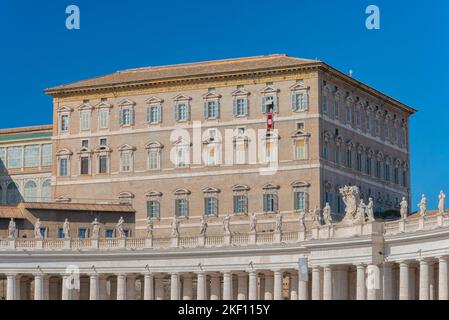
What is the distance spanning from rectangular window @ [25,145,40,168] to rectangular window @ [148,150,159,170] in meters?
15.8

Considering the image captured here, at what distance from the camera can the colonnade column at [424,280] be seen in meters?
93.3

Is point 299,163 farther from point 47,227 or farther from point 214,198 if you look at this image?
point 47,227

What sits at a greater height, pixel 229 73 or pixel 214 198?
pixel 229 73

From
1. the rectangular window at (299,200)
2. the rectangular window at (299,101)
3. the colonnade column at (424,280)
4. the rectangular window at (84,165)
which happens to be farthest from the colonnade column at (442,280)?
the rectangular window at (84,165)

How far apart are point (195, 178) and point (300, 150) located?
1101cm

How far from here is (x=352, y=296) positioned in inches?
4067

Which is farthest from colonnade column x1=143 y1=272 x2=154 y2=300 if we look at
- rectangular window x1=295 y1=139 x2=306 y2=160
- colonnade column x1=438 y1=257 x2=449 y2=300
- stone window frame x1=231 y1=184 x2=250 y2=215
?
colonnade column x1=438 y1=257 x2=449 y2=300

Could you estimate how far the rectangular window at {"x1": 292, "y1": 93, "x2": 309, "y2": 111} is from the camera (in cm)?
13375

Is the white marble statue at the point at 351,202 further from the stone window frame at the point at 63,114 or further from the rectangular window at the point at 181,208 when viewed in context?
the stone window frame at the point at 63,114

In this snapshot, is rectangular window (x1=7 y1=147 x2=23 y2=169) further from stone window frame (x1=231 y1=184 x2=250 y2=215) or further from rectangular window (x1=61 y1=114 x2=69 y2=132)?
stone window frame (x1=231 y1=184 x2=250 y2=215)

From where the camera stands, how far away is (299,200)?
131750 millimetres
